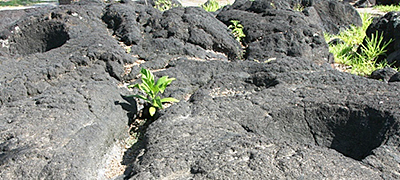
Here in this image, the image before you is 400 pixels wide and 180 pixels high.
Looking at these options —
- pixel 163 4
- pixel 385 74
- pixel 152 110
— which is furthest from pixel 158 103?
pixel 163 4

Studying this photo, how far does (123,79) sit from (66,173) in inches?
71.8

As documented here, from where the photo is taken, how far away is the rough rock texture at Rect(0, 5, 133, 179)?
279cm

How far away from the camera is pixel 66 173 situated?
106 inches

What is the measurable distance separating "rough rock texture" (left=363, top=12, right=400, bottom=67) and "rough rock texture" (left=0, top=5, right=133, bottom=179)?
3788 millimetres

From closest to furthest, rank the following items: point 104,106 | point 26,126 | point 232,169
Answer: point 232,169
point 26,126
point 104,106

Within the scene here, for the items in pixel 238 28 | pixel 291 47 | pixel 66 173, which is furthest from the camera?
pixel 238 28

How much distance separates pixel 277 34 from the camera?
5.43m

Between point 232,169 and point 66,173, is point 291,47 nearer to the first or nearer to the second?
point 232,169

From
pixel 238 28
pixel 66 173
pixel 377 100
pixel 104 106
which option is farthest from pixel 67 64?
pixel 377 100

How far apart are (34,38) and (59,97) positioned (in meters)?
2.35

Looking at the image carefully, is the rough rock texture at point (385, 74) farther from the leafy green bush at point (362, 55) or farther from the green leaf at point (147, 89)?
the green leaf at point (147, 89)

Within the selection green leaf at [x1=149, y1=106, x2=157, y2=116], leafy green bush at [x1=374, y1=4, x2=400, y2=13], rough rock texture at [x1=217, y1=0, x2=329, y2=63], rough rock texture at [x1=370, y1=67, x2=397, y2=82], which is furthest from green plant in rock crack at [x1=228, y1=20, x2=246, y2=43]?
leafy green bush at [x1=374, y1=4, x2=400, y2=13]

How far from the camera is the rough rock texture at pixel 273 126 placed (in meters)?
2.52

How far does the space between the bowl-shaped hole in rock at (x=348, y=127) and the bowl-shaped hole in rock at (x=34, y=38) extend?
3.67 metres
